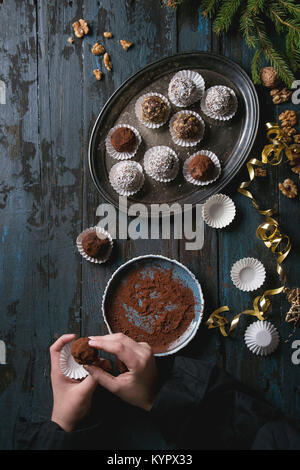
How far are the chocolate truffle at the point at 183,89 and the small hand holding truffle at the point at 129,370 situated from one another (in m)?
1.07

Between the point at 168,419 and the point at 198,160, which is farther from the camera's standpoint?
the point at 198,160

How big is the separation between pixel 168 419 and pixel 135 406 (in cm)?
18

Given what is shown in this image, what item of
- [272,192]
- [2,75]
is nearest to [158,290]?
[272,192]

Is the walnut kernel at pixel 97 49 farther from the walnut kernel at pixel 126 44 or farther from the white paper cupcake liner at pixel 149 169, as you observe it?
the white paper cupcake liner at pixel 149 169

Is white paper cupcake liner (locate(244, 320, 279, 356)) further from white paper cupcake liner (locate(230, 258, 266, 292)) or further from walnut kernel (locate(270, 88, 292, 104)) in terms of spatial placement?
walnut kernel (locate(270, 88, 292, 104))

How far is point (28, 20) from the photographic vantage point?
6.21 ft

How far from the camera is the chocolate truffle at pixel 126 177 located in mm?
1778

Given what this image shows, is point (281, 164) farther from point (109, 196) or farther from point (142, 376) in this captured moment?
point (142, 376)

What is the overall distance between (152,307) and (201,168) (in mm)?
653

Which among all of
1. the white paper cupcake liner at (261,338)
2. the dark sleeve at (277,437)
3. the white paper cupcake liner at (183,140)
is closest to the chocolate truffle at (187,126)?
the white paper cupcake liner at (183,140)

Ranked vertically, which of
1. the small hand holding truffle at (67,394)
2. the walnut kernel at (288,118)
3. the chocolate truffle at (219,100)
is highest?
the chocolate truffle at (219,100)

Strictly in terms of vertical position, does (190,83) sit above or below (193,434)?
above
